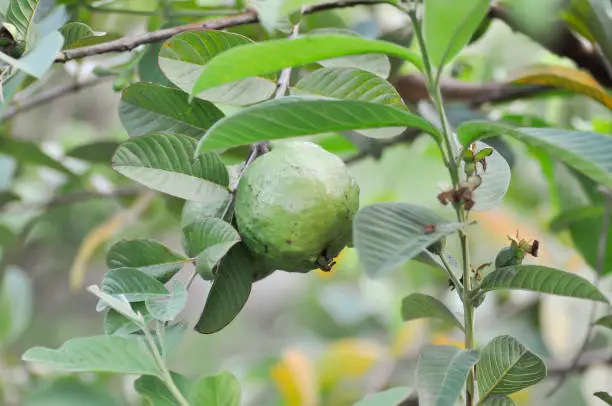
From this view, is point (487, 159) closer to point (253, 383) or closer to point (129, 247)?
point (129, 247)

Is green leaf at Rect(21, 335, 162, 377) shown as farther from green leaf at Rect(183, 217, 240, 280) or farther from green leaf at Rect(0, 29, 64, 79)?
green leaf at Rect(0, 29, 64, 79)

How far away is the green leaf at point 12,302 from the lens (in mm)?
1542

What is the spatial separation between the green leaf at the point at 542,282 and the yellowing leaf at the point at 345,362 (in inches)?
46.6

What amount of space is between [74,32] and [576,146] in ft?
1.51

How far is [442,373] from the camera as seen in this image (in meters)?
0.52

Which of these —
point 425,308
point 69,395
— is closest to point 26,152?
point 69,395

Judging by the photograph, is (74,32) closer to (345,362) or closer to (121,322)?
(121,322)

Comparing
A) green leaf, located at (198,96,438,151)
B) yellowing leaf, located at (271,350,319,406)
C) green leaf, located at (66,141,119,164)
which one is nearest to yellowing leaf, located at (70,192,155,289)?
green leaf, located at (66,141,119,164)

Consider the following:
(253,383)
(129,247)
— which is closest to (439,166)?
(253,383)

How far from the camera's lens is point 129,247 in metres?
0.64

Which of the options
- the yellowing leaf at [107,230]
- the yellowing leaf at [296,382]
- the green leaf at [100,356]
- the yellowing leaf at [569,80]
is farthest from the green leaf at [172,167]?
the yellowing leaf at [296,382]

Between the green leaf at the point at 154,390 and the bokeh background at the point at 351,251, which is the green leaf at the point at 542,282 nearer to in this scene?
the green leaf at the point at 154,390

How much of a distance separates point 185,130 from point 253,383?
52.1 inches

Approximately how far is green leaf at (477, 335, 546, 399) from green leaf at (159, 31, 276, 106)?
0.30 meters
